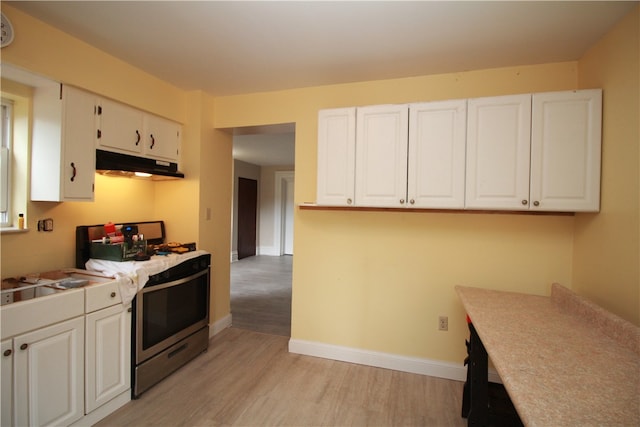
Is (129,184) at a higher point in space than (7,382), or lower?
higher

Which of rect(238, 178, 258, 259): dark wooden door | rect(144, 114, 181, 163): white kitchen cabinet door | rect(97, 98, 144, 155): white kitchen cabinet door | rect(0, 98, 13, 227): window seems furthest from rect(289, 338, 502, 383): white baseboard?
rect(238, 178, 258, 259): dark wooden door

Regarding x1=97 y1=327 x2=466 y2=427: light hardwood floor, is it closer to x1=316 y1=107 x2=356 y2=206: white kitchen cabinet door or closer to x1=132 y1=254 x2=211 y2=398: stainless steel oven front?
x1=132 y1=254 x2=211 y2=398: stainless steel oven front

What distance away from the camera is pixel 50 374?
1596 millimetres

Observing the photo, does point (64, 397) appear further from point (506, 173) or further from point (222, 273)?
point (506, 173)

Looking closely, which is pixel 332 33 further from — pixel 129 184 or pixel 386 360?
pixel 386 360

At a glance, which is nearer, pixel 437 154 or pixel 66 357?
pixel 66 357

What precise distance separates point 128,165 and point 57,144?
434 millimetres

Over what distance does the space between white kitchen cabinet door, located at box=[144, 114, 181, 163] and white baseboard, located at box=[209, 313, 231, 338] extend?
1720 mm

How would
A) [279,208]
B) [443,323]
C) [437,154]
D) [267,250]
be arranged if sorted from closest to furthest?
[437,154] < [443,323] < [279,208] < [267,250]

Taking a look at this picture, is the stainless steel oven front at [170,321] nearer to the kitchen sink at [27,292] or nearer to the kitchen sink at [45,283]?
the kitchen sink at [45,283]

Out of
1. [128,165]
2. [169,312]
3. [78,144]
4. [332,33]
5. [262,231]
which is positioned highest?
[332,33]

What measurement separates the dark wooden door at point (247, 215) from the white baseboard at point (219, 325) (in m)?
Result: 4.13

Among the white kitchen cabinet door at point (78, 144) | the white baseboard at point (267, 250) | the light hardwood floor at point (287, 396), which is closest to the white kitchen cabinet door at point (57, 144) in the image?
the white kitchen cabinet door at point (78, 144)

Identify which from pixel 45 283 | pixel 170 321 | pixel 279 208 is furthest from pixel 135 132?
pixel 279 208
